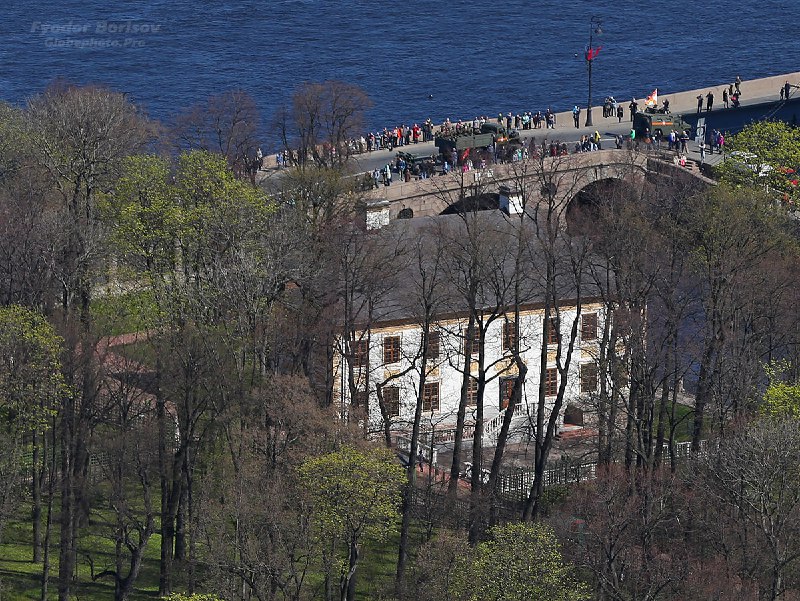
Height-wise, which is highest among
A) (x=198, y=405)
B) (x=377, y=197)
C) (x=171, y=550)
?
(x=377, y=197)

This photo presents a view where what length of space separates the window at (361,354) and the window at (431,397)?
5167 mm

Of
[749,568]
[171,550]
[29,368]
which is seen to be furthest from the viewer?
[171,550]

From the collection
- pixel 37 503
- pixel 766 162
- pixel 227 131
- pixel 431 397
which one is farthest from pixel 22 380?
pixel 227 131

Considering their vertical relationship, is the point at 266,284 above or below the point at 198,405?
above

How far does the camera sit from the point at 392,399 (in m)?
96.6

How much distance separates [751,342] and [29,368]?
33343 millimetres

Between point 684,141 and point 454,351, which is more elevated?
point 684,141

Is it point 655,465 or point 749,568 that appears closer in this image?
Answer: point 749,568

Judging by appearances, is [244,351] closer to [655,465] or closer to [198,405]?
[198,405]

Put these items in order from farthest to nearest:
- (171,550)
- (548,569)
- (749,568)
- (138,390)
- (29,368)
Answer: (138,390), (171,550), (29,368), (749,568), (548,569)

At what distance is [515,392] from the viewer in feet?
292

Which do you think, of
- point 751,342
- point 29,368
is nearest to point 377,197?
point 751,342

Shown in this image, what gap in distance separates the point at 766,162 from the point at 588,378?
18.3 meters

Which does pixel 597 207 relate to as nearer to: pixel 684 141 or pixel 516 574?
pixel 684 141
